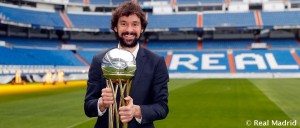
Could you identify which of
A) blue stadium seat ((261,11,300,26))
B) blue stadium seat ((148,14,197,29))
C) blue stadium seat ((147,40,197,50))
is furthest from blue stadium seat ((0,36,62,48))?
blue stadium seat ((261,11,300,26))

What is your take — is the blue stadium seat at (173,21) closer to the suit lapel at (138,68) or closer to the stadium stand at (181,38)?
the stadium stand at (181,38)

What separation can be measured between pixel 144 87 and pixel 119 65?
26.3 inches

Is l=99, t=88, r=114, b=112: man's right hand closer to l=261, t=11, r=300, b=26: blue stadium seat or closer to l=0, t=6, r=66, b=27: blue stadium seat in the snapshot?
l=0, t=6, r=66, b=27: blue stadium seat

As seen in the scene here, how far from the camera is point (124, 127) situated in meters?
2.66

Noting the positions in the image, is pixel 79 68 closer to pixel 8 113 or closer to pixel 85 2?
pixel 85 2

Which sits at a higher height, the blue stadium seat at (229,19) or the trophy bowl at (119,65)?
the trophy bowl at (119,65)

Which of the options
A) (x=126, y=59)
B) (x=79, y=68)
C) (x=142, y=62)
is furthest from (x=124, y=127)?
(x=79, y=68)

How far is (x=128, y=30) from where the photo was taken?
2.96 metres

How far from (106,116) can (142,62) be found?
587 millimetres

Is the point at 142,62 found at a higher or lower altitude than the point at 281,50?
higher

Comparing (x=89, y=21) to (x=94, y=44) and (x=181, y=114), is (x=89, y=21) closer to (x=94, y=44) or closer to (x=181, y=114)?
(x=94, y=44)

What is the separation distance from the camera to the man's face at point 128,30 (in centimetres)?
297

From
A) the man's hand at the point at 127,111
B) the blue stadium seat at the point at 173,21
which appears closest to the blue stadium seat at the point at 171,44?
the blue stadium seat at the point at 173,21

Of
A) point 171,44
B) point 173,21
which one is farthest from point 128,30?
point 173,21
